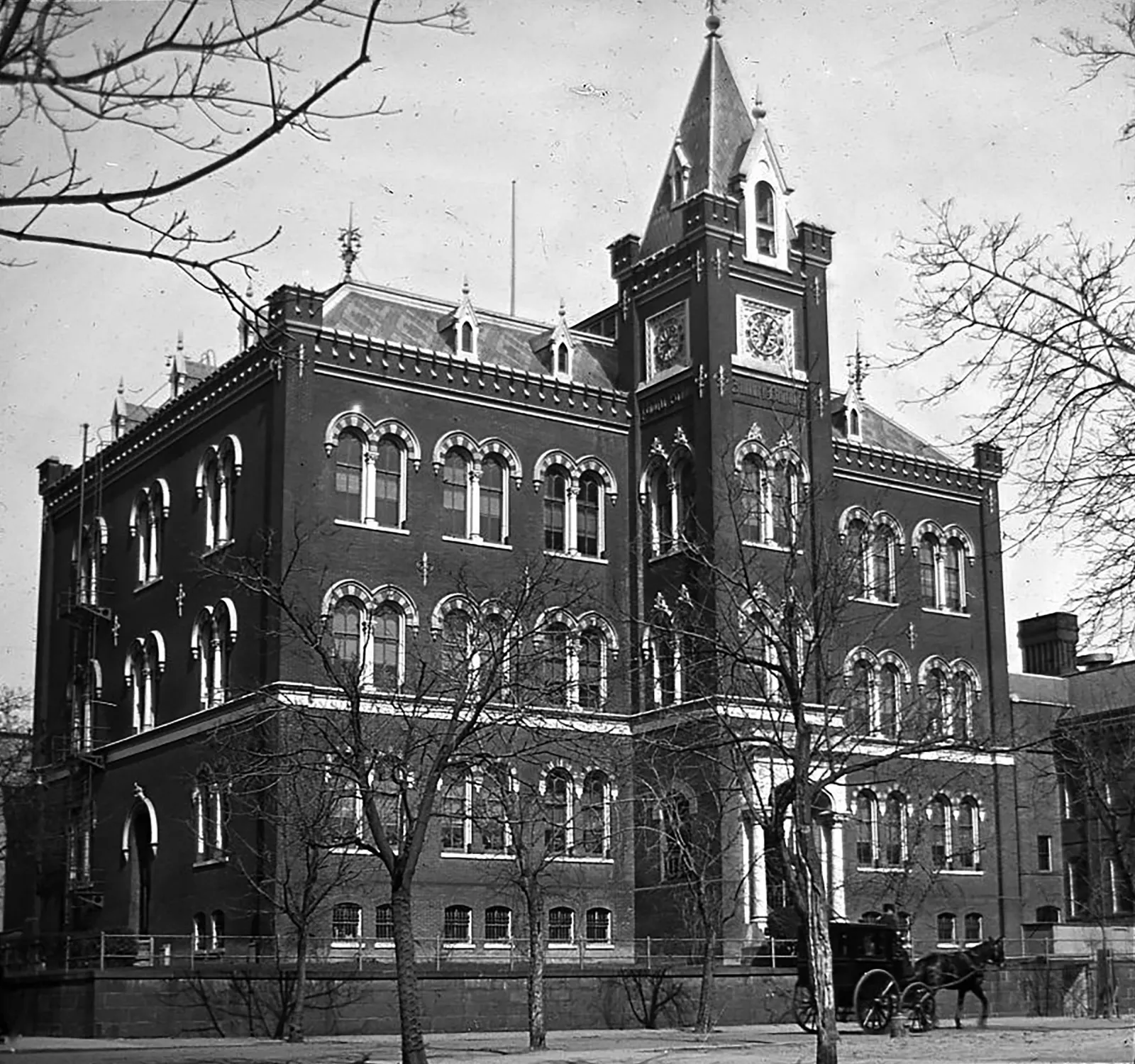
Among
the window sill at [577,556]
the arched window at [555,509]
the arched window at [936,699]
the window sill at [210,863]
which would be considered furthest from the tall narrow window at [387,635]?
the arched window at [936,699]

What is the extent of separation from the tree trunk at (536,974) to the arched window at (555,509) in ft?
62.1

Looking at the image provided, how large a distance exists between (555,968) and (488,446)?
1546 cm

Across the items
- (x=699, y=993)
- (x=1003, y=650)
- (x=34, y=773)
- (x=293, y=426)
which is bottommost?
(x=699, y=993)

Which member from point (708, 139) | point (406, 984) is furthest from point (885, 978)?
point (708, 139)

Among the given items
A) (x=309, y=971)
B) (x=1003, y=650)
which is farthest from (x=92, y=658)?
(x=1003, y=650)

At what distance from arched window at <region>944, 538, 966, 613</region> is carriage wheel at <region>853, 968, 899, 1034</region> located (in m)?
24.4

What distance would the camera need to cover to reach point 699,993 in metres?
37.9

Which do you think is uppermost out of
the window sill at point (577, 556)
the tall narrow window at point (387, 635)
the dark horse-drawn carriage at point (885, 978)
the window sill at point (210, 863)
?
the window sill at point (577, 556)

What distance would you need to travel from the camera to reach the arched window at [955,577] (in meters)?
55.8

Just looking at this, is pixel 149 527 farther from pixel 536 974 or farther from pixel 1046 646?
pixel 1046 646

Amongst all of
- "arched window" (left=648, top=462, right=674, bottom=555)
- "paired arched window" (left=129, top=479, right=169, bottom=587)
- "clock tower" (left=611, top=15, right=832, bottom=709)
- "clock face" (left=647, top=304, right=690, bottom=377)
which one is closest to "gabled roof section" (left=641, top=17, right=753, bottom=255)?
"clock tower" (left=611, top=15, right=832, bottom=709)

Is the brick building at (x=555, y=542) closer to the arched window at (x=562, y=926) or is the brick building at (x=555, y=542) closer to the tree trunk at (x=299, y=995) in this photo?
the arched window at (x=562, y=926)

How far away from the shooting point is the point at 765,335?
51031 mm

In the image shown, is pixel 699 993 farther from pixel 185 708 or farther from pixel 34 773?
pixel 34 773
